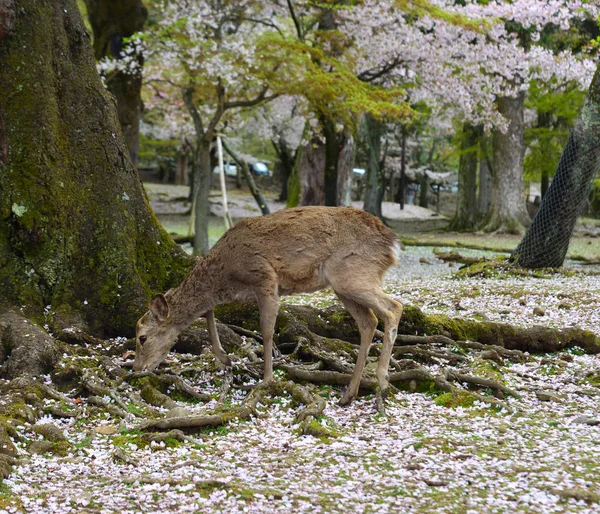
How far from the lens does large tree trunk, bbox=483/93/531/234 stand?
26.2 metres

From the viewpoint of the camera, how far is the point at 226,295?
5992mm

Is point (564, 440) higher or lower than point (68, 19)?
lower

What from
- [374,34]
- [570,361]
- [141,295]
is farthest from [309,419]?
[374,34]

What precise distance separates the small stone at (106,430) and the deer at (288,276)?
1.02 metres

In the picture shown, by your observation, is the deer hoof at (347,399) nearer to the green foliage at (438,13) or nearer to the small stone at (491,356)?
the small stone at (491,356)

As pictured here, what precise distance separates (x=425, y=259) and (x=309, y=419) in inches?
513

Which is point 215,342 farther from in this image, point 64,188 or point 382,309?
point 64,188

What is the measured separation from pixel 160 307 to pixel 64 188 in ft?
4.57

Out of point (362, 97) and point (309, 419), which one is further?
point (362, 97)

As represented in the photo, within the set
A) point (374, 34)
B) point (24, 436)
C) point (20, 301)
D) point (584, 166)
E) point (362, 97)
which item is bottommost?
point (24, 436)

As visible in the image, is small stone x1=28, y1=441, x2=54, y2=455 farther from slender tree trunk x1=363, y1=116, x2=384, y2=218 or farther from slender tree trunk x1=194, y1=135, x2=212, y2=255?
slender tree trunk x1=363, y1=116, x2=384, y2=218

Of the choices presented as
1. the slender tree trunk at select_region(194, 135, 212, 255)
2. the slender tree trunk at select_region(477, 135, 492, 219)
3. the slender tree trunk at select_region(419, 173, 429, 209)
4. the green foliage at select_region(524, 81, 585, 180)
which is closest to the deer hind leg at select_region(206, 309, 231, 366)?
the slender tree trunk at select_region(194, 135, 212, 255)

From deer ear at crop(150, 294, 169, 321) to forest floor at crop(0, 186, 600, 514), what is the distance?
0.53m

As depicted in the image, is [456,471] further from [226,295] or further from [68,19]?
[68,19]
